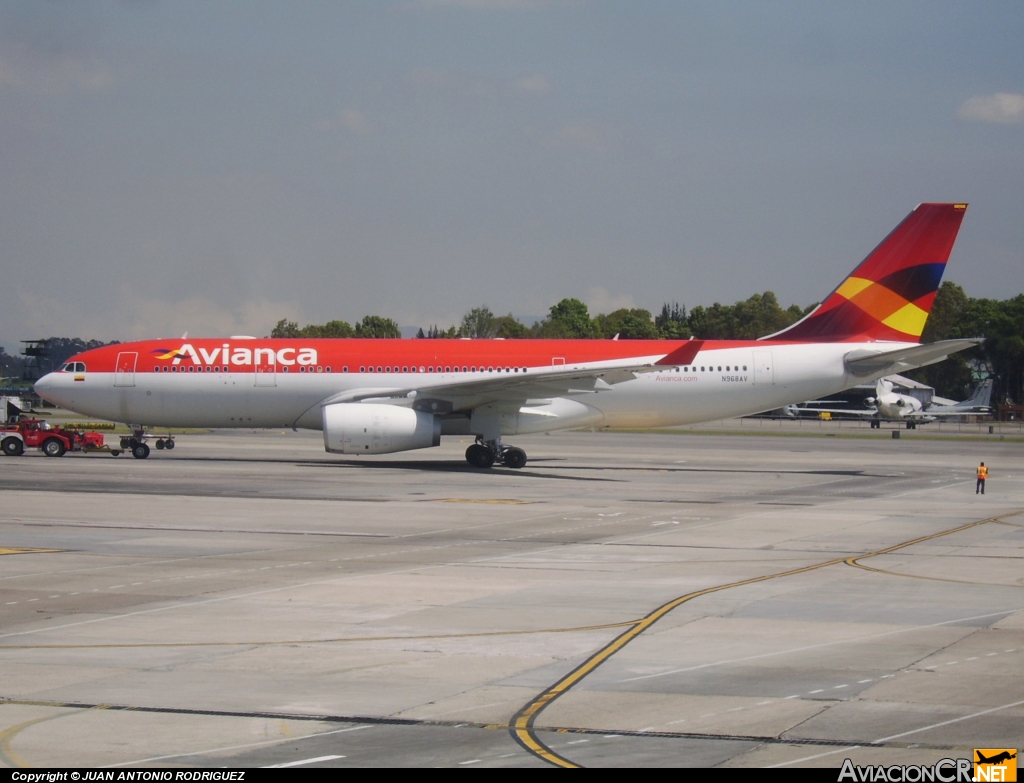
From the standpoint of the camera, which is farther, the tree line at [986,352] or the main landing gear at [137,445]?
the tree line at [986,352]

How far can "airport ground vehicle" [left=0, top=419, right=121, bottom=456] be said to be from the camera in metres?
44.5

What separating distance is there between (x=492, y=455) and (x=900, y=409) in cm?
6774

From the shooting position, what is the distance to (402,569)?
703 inches

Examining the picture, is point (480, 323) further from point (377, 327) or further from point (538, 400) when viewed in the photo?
point (538, 400)

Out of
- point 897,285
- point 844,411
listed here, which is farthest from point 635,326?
point 897,285

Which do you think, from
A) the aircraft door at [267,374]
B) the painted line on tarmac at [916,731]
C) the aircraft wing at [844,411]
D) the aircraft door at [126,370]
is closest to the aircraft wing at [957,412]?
the aircraft wing at [844,411]

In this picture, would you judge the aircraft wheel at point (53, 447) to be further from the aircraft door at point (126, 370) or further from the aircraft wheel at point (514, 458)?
the aircraft wheel at point (514, 458)

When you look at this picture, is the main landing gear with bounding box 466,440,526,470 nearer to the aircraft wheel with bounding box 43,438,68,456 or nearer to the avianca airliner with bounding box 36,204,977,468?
the avianca airliner with bounding box 36,204,977,468

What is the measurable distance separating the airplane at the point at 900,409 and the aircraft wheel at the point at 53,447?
68186mm

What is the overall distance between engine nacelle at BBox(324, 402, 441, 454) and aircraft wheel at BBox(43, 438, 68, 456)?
13611mm

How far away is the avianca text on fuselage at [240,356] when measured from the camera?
4112 centimetres

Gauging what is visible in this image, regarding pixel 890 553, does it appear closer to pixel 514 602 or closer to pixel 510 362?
pixel 514 602

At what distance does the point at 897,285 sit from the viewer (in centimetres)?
4353

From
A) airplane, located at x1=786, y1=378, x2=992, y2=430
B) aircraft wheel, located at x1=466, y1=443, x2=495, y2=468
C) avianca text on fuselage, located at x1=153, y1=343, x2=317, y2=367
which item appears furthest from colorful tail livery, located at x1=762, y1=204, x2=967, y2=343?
airplane, located at x1=786, y1=378, x2=992, y2=430
